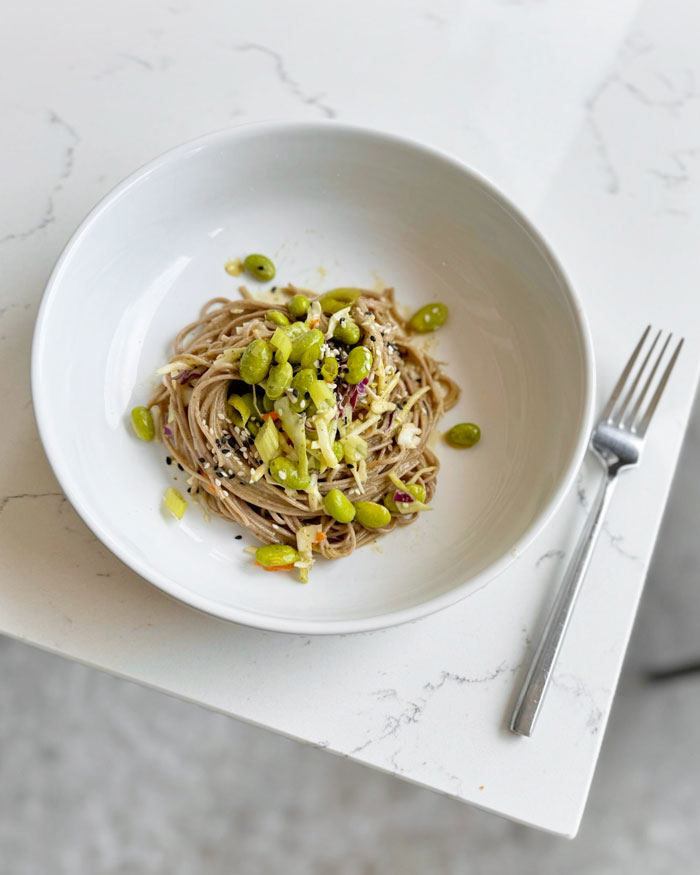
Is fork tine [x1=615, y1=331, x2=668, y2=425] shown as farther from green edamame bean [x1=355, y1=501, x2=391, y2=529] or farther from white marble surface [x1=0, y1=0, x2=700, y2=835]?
green edamame bean [x1=355, y1=501, x2=391, y2=529]

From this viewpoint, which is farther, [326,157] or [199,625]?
[326,157]

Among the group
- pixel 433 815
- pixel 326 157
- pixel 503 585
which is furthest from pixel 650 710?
pixel 326 157

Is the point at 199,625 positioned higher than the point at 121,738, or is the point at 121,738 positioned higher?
the point at 199,625

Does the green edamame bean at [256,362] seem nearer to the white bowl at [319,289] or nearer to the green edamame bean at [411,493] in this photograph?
the white bowl at [319,289]

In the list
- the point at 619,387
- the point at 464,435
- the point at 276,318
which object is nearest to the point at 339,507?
the point at 464,435

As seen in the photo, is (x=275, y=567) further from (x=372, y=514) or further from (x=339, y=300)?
(x=339, y=300)

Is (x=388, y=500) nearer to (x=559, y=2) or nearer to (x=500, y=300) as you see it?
(x=500, y=300)

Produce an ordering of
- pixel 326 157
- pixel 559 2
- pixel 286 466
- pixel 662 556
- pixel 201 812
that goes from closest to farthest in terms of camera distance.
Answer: pixel 286 466 → pixel 326 157 → pixel 559 2 → pixel 201 812 → pixel 662 556

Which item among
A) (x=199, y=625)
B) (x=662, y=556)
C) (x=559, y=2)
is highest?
(x=559, y=2)
